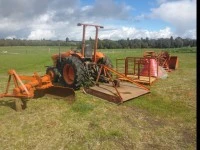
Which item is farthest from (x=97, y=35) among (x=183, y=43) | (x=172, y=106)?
(x=183, y=43)

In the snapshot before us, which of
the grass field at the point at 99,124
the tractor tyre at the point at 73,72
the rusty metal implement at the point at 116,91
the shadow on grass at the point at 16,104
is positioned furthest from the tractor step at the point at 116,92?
the shadow on grass at the point at 16,104

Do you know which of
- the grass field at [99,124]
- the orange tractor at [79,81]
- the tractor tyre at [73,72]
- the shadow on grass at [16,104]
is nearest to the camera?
the grass field at [99,124]

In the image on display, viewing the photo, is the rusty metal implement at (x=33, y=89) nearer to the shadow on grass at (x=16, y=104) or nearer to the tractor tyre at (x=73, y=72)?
the shadow on grass at (x=16, y=104)

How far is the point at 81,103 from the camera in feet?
25.5

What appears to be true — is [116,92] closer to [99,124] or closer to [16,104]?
[99,124]

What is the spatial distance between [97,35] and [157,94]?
305cm

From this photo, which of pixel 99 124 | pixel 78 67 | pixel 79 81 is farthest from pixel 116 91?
pixel 99 124

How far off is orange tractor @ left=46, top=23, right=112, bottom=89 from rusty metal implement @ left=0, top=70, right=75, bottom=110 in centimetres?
82

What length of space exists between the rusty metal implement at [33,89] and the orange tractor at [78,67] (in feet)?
2.68

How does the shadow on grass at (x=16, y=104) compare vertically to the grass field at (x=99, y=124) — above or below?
above

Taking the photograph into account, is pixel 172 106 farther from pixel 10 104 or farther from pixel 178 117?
pixel 10 104

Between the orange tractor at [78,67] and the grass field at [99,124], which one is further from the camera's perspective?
the orange tractor at [78,67]

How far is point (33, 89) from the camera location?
7.70 meters

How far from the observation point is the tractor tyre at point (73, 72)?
8836 millimetres
